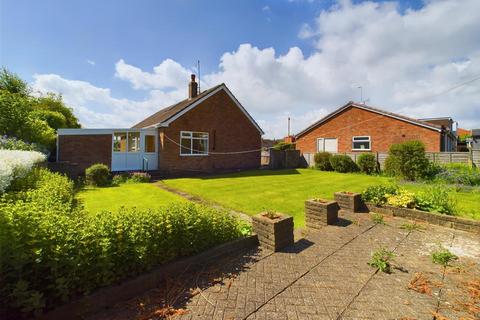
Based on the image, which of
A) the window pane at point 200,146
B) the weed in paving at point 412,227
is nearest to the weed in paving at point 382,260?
the weed in paving at point 412,227

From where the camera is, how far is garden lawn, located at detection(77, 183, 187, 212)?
26.2ft

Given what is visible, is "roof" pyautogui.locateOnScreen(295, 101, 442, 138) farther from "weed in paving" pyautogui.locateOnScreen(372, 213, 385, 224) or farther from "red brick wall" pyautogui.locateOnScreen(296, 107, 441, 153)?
"weed in paving" pyautogui.locateOnScreen(372, 213, 385, 224)

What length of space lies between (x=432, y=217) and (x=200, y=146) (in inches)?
574

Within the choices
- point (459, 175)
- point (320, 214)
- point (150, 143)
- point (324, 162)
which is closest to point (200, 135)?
point (150, 143)

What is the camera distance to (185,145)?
17250 mm

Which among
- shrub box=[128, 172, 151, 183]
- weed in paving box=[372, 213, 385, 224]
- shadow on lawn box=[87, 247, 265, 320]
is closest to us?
shadow on lawn box=[87, 247, 265, 320]

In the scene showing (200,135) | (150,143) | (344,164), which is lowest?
(344,164)

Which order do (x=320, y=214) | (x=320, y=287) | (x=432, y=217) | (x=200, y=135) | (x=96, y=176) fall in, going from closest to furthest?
(x=320, y=287) → (x=320, y=214) → (x=432, y=217) → (x=96, y=176) → (x=200, y=135)

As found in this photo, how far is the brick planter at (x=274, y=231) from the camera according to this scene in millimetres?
4219

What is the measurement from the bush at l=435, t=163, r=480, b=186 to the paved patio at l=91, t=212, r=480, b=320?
944 centimetres

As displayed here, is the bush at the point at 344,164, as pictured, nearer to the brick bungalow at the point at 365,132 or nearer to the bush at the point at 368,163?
the bush at the point at 368,163

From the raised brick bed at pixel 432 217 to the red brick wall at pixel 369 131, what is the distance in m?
16.7

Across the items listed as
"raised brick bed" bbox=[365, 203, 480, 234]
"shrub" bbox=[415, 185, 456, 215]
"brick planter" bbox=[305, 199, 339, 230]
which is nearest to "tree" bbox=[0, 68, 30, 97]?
"brick planter" bbox=[305, 199, 339, 230]

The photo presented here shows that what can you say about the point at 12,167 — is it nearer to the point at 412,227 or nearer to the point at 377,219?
the point at 377,219
